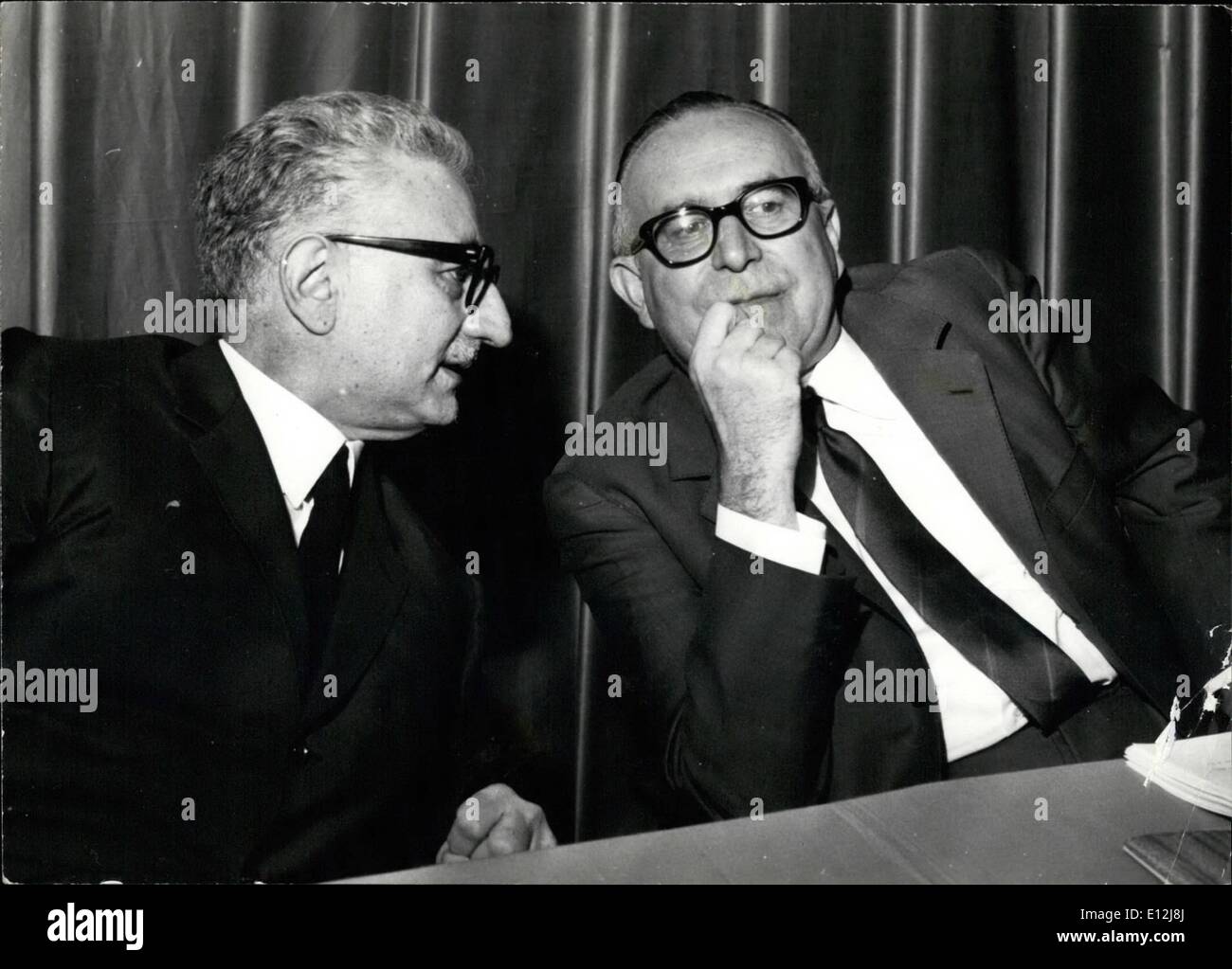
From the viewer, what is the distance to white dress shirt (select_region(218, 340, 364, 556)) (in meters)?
1.42

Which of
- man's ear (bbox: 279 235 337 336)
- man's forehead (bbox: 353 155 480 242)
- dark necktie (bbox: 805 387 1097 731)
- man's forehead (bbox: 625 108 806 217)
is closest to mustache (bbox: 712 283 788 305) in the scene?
man's forehead (bbox: 625 108 806 217)

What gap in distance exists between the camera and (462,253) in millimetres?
1461

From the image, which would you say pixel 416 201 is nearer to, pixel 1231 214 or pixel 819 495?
pixel 819 495

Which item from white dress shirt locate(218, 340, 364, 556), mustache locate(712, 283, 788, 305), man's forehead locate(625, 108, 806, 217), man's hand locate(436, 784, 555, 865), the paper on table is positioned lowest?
man's hand locate(436, 784, 555, 865)

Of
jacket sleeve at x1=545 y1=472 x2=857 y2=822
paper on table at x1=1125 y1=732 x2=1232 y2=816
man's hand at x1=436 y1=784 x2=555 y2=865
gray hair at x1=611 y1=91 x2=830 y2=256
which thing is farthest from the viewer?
gray hair at x1=611 y1=91 x2=830 y2=256

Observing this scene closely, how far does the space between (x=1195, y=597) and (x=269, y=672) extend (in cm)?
127

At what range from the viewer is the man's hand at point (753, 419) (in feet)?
4.59

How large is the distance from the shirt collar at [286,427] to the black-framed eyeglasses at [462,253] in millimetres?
200

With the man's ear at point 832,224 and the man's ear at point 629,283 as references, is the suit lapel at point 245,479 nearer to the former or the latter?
the man's ear at point 629,283

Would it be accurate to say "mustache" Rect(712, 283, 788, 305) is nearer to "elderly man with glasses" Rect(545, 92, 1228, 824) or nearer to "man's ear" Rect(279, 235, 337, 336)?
"elderly man with glasses" Rect(545, 92, 1228, 824)

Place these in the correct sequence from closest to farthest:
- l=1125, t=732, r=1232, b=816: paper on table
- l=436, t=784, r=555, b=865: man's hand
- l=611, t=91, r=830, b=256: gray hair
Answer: l=1125, t=732, r=1232, b=816: paper on table < l=436, t=784, r=555, b=865: man's hand < l=611, t=91, r=830, b=256: gray hair

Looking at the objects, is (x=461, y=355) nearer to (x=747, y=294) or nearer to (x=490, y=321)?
(x=490, y=321)

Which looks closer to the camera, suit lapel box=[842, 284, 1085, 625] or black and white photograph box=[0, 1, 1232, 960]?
black and white photograph box=[0, 1, 1232, 960]
